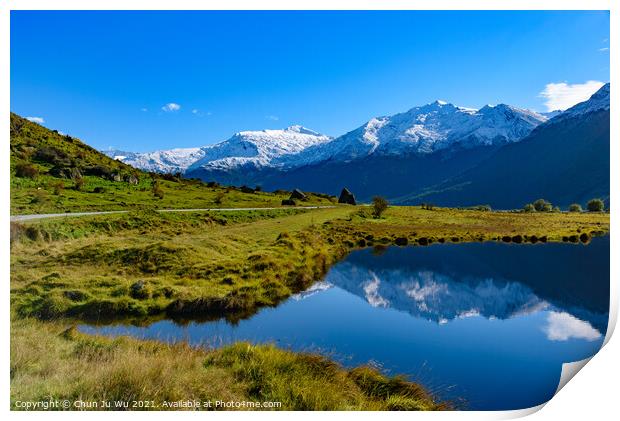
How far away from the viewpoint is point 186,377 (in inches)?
332

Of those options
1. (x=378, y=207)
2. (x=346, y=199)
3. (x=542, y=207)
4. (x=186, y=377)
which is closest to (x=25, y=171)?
(x=186, y=377)

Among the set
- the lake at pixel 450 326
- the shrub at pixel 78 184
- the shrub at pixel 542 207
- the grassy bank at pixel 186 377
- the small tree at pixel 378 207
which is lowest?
the lake at pixel 450 326

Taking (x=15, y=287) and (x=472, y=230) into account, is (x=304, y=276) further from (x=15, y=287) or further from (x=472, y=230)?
(x=472, y=230)

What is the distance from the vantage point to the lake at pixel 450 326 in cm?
1296

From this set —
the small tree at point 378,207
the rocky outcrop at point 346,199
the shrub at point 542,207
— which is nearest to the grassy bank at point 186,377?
the small tree at point 378,207

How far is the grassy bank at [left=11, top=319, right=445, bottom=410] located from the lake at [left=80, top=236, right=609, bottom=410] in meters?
2.16

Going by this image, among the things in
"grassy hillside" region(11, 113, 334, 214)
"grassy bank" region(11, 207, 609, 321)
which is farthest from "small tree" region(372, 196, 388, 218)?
"grassy bank" region(11, 207, 609, 321)

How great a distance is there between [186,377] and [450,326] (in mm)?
13790

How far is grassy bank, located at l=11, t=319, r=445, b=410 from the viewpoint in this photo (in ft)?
26.3

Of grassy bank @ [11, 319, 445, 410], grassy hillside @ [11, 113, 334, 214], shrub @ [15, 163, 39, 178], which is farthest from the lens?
shrub @ [15, 163, 39, 178]

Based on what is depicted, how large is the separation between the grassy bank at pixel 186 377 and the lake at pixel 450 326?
2.16 meters

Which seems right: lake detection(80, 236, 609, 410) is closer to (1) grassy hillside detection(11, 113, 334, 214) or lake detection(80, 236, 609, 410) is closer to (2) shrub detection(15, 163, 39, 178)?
(1) grassy hillside detection(11, 113, 334, 214)

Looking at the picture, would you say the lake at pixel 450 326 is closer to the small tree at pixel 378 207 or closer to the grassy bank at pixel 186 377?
the grassy bank at pixel 186 377

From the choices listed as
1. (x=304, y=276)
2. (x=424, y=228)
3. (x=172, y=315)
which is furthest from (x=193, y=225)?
(x=424, y=228)
